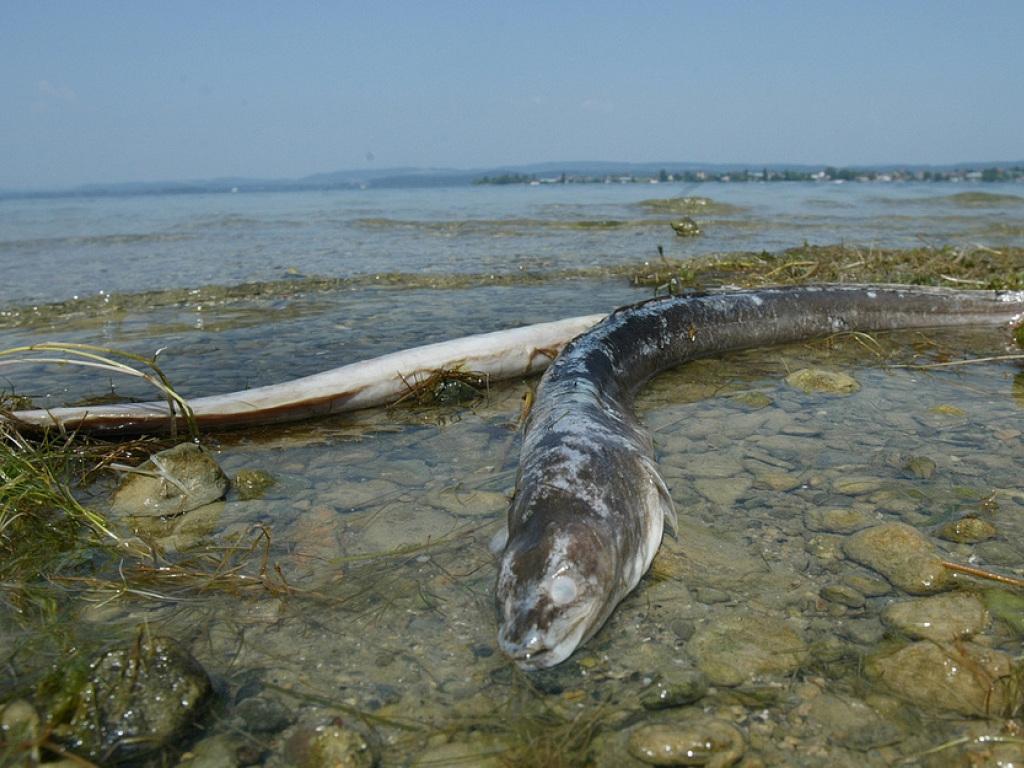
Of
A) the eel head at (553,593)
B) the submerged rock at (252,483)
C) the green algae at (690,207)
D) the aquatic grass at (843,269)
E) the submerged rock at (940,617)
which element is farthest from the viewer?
the green algae at (690,207)

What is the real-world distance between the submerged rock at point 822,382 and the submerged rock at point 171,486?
3517 mm

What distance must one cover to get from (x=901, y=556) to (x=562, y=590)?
1363mm

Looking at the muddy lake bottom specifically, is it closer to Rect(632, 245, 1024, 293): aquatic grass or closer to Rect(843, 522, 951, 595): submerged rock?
Rect(843, 522, 951, 595): submerged rock

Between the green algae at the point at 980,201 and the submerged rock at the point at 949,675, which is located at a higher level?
the green algae at the point at 980,201

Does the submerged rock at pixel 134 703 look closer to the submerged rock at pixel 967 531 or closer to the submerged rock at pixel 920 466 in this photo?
the submerged rock at pixel 967 531

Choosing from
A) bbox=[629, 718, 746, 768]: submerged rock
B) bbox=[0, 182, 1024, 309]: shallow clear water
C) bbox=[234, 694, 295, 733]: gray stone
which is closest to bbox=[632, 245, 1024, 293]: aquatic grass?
bbox=[0, 182, 1024, 309]: shallow clear water

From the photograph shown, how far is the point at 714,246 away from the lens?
44.6 feet

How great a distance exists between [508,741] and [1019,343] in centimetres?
584

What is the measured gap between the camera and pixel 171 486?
343 centimetres

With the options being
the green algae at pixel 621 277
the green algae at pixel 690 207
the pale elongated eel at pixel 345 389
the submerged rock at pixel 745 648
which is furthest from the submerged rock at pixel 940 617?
the green algae at pixel 690 207

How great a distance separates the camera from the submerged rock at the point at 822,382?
191 inches

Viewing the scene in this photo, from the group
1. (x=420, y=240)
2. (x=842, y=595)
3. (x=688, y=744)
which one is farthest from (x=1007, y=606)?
(x=420, y=240)

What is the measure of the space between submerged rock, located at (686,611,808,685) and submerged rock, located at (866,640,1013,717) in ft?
0.74

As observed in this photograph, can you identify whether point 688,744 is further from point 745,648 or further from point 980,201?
point 980,201
